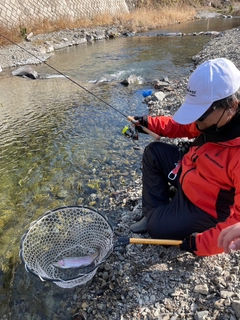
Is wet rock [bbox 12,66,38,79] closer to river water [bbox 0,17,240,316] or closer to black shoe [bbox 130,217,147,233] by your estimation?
river water [bbox 0,17,240,316]

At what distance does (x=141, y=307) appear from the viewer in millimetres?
2703

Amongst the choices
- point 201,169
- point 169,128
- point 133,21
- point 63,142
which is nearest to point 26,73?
point 63,142

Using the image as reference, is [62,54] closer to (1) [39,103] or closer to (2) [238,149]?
(1) [39,103]

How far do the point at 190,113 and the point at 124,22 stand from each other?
963 inches

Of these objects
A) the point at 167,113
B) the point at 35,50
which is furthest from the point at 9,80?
the point at 167,113

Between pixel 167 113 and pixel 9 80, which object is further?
pixel 9 80

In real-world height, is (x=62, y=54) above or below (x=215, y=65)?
below

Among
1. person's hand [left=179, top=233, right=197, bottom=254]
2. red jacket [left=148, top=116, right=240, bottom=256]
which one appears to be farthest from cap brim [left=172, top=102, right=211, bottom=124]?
person's hand [left=179, top=233, right=197, bottom=254]

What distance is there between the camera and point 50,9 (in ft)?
72.0

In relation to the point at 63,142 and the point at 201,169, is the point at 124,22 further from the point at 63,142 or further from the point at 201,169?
the point at 201,169

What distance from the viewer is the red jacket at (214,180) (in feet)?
8.12

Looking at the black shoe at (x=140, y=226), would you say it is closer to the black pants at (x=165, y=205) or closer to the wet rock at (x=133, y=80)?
the black pants at (x=165, y=205)

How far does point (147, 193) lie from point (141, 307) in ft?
Result: 3.97

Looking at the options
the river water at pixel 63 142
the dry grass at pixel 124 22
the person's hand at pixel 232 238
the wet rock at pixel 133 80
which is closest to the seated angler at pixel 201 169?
the person's hand at pixel 232 238
